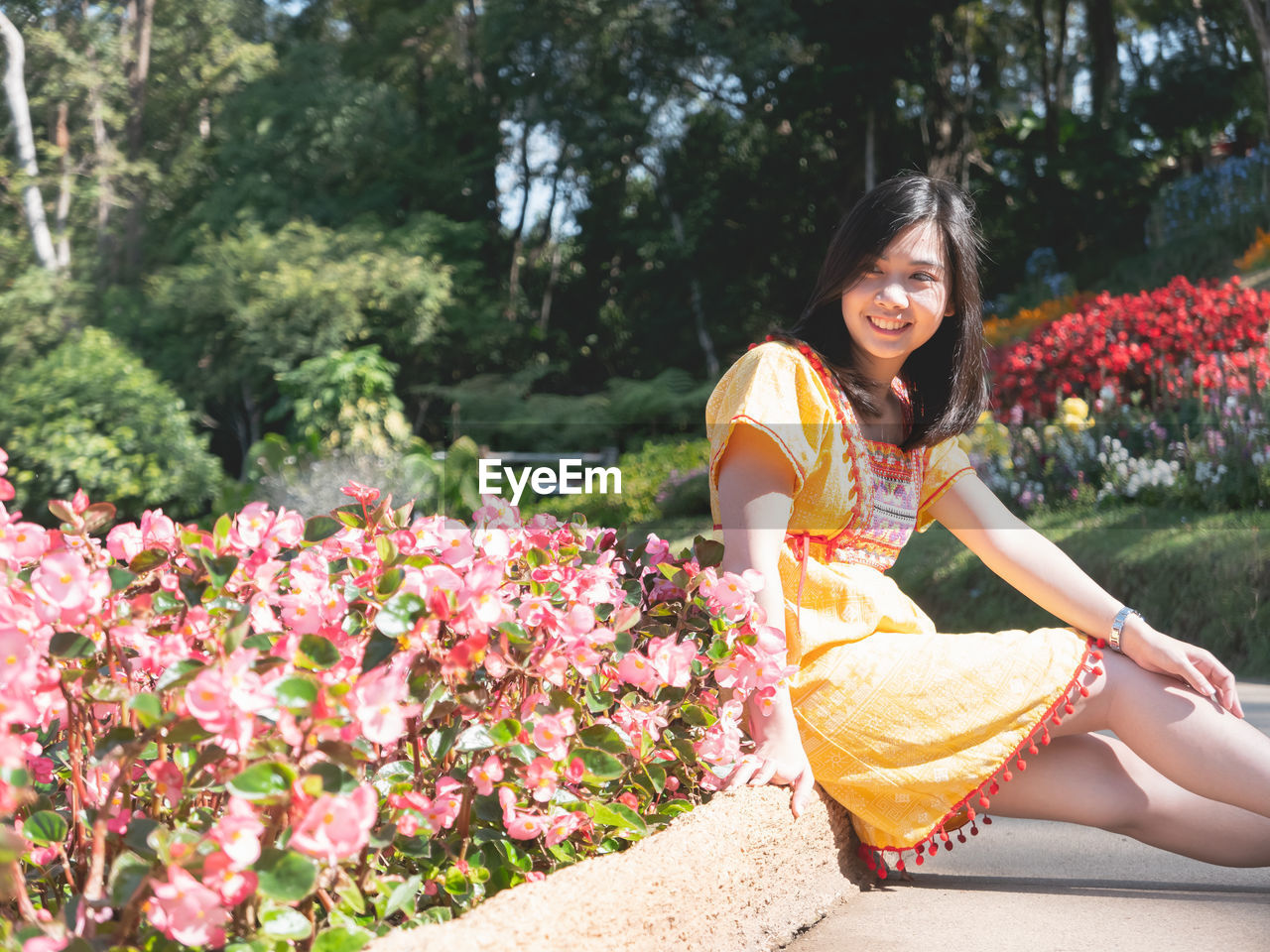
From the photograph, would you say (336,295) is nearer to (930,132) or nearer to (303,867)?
(930,132)

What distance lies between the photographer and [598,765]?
1371mm

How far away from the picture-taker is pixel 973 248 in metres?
2.06

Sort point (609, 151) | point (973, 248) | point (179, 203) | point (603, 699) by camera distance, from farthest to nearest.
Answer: point (179, 203) < point (609, 151) < point (973, 248) < point (603, 699)

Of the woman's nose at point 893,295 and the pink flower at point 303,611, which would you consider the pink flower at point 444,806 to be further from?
the woman's nose at point 893,295

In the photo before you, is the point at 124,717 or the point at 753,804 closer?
the point at 124,717

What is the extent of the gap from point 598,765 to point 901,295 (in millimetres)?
1008

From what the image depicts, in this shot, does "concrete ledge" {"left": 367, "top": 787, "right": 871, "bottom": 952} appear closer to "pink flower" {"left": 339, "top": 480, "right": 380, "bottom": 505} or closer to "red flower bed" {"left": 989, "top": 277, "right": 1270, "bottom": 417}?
"pink flower" {"left": 339, "top": 480, "right": 380, "bottom": 505}

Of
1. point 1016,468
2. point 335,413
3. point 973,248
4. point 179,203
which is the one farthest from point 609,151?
point 973,248

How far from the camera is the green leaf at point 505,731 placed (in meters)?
1.27

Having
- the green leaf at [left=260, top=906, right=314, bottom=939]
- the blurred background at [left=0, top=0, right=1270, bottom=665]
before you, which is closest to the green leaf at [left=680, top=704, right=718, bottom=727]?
the green leaf at [left=260, top=906, right=314, bottom=939]

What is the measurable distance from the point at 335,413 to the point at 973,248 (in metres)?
17.6

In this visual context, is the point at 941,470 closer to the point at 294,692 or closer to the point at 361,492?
the point at 361,492

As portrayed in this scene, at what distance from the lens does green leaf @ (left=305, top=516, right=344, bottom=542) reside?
1.33m

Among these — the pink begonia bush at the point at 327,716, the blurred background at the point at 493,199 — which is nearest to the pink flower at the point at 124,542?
the pink begonia bush at the point at 327,716
